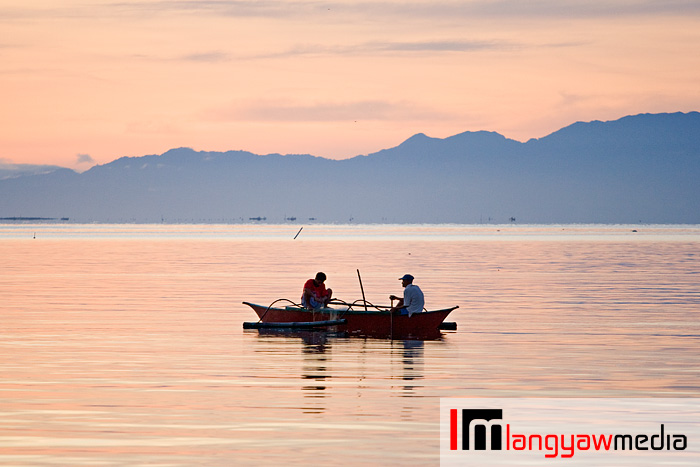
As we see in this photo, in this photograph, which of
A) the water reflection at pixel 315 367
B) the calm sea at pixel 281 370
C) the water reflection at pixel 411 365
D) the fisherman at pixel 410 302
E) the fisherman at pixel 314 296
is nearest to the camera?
the calm sea at pixel 281 370

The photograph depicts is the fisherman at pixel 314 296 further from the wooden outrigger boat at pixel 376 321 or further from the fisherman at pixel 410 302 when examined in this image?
the fisherman at pixel 410 302

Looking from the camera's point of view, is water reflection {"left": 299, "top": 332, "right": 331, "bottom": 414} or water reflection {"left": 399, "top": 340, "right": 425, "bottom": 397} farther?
water reflection {"left": 399, "top": 340, "right": 425, "bottom": 397}

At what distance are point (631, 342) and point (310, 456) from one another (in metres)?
16.6

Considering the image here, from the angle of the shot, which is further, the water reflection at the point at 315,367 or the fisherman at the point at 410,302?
the fisherman at the point at 410,302

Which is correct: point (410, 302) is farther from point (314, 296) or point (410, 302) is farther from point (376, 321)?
point (314, 296)

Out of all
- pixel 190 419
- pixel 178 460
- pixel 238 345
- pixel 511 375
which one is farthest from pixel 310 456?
pixel 238 345

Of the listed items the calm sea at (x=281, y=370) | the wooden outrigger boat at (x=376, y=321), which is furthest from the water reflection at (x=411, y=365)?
the wooden outrigger boat at (x=376, y=321)

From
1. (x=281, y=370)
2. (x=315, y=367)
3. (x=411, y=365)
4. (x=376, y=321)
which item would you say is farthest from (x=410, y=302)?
(x=281, y=370)

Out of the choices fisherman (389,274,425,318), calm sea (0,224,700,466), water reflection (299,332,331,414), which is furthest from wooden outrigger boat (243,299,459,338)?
Result: calm sea (0,224,700,466)

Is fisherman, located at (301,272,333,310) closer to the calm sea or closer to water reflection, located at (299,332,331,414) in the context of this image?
water reflection, located at (299,332,331,414)

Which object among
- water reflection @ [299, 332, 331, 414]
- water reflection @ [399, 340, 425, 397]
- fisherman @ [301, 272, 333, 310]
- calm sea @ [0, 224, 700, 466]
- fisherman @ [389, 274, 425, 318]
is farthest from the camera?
fisherman @ [301, 272, 333, 310]

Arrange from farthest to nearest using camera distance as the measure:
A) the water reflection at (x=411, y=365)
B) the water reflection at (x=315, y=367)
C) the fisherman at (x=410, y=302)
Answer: the fisherman at (x=410, y=302)
the water reflection at (x=411, y=365)
the water reflection at (x=315, y=367)

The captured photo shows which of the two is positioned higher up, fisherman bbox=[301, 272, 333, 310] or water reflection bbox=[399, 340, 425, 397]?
fisherman bbox=[301, 272, 333, 310]

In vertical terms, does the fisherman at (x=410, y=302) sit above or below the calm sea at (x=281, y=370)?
above
